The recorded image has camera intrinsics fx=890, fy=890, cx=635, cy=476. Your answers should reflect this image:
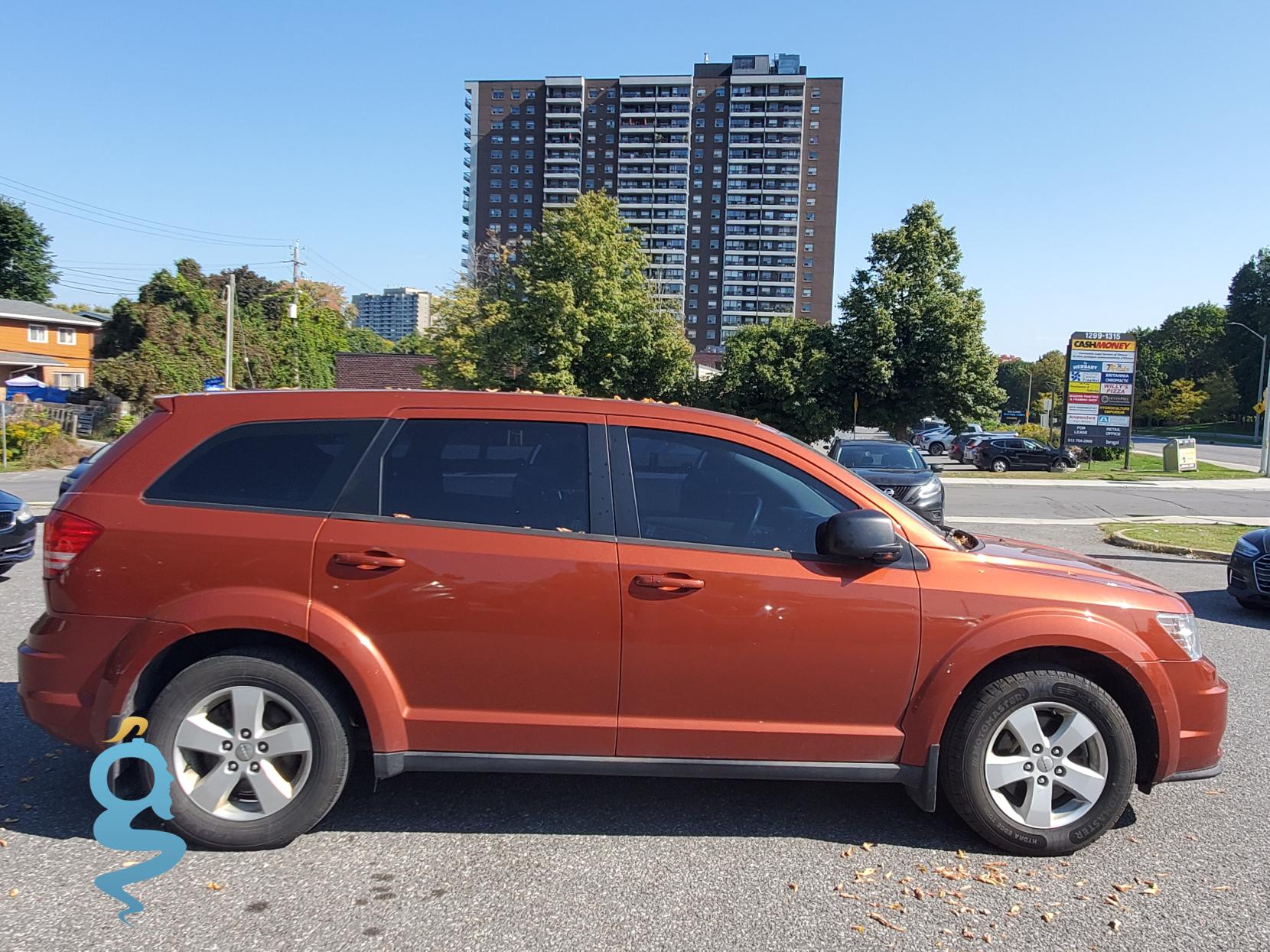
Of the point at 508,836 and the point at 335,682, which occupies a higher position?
the point at 335,682

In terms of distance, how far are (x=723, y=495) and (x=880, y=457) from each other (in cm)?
1207

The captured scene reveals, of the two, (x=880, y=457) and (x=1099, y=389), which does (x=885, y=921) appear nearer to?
(x=880, y=457)

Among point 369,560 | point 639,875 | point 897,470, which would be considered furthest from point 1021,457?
point 369,560

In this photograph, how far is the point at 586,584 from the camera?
11.8 ft

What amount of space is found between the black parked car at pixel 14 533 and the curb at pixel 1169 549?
14548mm

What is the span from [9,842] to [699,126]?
149 m

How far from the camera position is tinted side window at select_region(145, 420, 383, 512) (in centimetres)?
373

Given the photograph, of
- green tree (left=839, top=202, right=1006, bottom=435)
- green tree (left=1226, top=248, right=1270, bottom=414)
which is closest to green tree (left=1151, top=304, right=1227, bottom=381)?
green tree (left=1226, top=248, right=1270, bottom=414)

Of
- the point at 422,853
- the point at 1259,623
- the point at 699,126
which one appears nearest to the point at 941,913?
the point at 422,853

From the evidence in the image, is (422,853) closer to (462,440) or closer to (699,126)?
(462,440)

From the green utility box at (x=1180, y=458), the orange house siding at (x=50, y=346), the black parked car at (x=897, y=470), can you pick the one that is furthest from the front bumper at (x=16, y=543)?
the orange house siding at (x=50, y=346)

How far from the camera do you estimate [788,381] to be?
35.5 m

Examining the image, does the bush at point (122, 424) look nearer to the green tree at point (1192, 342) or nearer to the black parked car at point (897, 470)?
the black parked car at point (897, 470)

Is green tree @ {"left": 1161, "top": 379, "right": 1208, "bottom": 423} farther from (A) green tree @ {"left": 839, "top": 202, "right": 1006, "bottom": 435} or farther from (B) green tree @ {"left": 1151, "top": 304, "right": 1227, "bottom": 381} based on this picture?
(A) green tree @ {"left": 839, "top": 202, "right": 1006, "bottom": 435}
